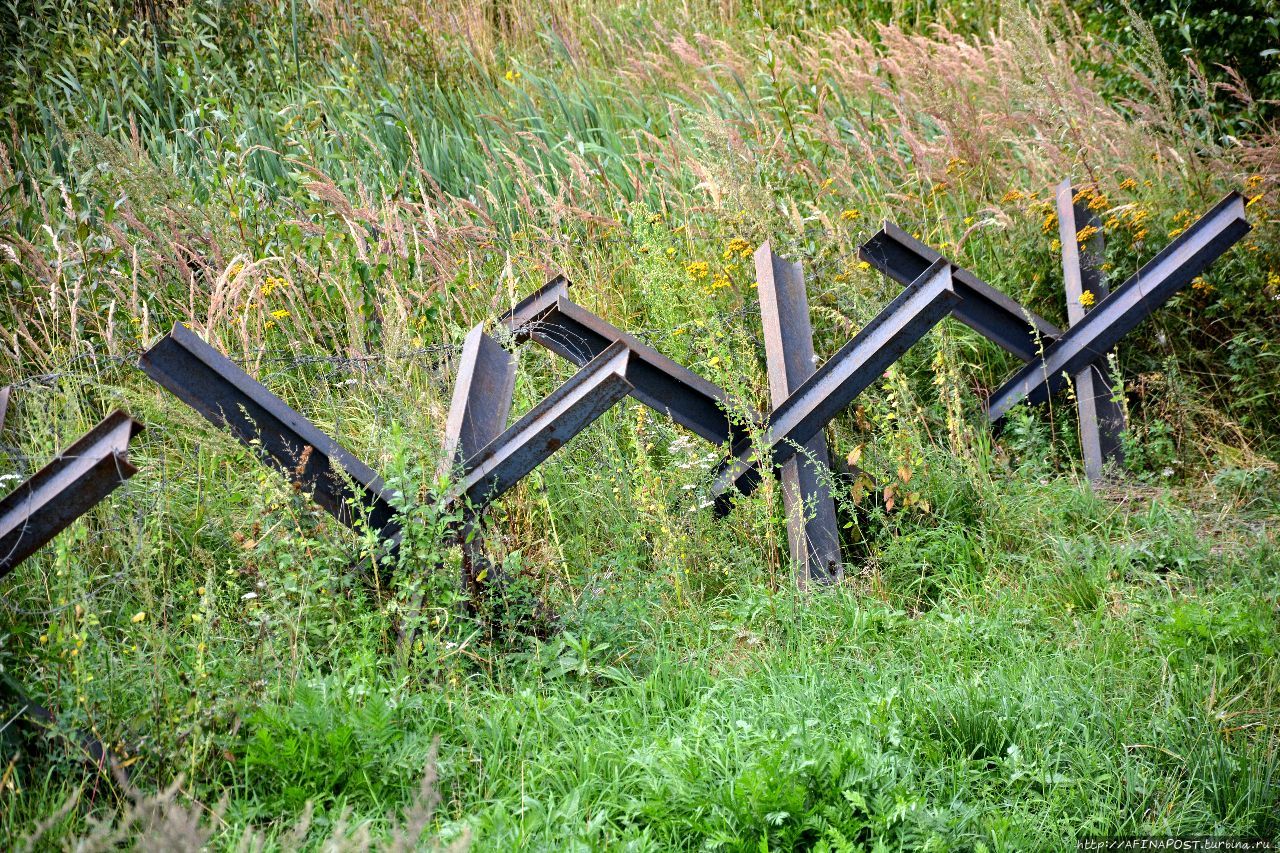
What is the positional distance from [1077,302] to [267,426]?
138 inches

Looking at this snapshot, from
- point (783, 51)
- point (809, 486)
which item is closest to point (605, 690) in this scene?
point (809, 486)

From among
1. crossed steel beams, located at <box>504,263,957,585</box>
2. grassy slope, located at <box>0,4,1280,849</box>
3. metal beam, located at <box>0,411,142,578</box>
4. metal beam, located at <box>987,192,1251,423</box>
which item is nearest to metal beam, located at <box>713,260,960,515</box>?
crossed steel beams, located at <box>504,263,957,585</box>

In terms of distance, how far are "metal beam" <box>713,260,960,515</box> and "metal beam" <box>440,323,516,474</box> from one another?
2.94ft

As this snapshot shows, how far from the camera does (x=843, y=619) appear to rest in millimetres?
3617

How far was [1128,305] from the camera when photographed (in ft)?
15.0

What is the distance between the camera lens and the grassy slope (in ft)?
9.08

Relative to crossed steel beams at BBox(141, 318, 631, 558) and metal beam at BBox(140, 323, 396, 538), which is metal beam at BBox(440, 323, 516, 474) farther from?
metal beam at BBox(140, 323, 396, 538)

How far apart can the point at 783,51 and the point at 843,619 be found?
5592 millimetres

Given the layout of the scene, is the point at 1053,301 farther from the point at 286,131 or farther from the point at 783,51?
the point at 286,131

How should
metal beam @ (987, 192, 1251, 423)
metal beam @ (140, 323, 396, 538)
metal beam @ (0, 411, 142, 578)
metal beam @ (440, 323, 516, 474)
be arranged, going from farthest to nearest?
metal beam @ (987, 192, 1251, 423)
metal beam @ (440, 323, 516, 474)
metal beam @ (140, 323, 396, 538)
metal beam @ (0, 411, 142, 578)

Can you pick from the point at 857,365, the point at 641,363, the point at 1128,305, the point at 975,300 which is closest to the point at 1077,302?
the point at 1128,305

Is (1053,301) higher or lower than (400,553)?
higher

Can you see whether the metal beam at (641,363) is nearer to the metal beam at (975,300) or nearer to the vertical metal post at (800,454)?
the vertical metal post at (800,454)

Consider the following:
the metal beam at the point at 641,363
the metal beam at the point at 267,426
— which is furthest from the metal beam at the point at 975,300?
the metal beam at the point at 267,426
